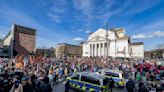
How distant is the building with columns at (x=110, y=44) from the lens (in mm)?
80688

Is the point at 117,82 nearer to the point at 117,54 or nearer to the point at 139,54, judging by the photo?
the point at 117,54

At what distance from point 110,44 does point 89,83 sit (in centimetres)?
7644

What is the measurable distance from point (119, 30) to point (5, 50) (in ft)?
214

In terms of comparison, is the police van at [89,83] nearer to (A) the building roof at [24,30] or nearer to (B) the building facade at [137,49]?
(A) the building roof at [24,30]

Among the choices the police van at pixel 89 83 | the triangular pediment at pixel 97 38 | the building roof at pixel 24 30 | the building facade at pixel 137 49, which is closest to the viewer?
the police van at pixel 89 83

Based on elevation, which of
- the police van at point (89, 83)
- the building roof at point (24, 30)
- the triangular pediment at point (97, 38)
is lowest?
the police van at point (89, 83)

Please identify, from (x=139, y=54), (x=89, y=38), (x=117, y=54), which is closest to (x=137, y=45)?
(x=139, y=54)

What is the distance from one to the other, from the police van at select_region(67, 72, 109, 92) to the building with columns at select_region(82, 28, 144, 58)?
63.2 metres

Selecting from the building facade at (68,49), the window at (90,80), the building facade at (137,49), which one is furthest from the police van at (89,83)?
the building facade at (68,49)

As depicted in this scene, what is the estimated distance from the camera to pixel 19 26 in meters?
80.8

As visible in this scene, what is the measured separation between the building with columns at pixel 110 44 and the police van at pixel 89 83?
63170 mm

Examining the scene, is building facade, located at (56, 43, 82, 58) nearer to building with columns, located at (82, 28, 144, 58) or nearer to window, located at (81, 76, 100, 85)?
building with columns, located at (82, 28, 144, 58)

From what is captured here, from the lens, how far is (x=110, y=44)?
8650cm

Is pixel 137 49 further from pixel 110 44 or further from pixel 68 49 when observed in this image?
pixel 68 49
